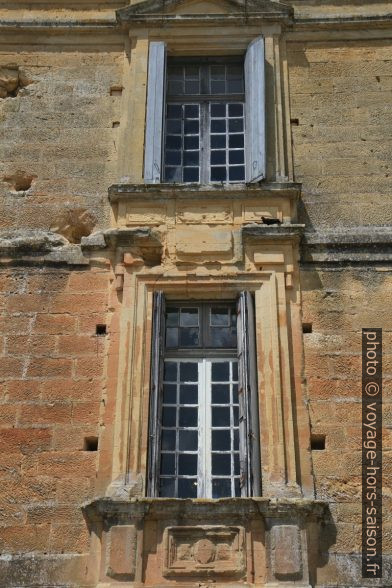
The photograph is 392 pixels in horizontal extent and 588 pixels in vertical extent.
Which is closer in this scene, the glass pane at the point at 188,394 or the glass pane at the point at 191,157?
the glass pane at the point at 188,394

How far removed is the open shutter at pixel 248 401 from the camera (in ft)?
25.3

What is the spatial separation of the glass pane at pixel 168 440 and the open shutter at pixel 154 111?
2.81 m

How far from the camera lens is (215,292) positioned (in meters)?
8.77

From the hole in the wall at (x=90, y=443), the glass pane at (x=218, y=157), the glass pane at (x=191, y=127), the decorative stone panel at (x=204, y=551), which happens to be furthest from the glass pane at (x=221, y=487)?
the glass pane at (x=191, y=127)

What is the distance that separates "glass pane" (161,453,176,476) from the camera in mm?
7930

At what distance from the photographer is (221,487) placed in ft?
25.7

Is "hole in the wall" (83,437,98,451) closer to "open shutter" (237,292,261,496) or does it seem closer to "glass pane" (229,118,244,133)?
"open shutter" (237,292,261,496)

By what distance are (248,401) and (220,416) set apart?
333 mm

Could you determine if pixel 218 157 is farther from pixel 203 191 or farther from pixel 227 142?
pixel 203 191

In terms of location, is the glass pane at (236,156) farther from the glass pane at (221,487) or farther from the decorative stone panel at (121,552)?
the decorative stone panel at (121,552)

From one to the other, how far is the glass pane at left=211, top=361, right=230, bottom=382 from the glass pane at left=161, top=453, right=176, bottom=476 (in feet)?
2.86

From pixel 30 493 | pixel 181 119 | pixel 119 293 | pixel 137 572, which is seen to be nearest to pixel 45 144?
pixel 181 119

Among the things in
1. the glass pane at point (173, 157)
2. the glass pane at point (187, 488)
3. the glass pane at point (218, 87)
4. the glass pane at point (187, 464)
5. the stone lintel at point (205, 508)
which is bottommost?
the stone lintel at point (205, 508)

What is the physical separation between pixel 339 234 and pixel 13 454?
3.96m
